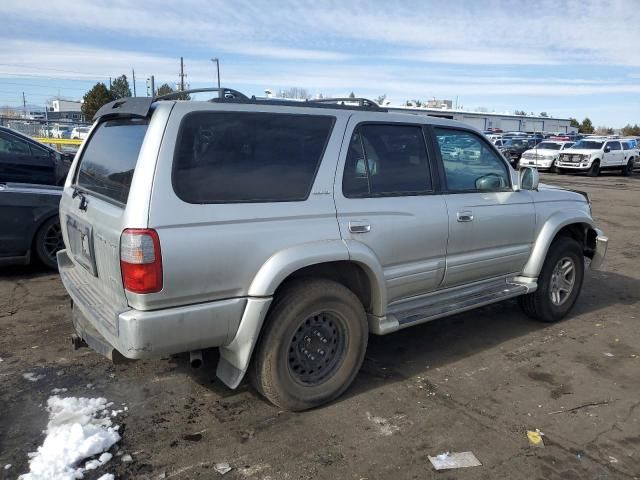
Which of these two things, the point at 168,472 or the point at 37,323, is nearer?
the point at 168,472

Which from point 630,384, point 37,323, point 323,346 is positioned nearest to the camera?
point 323,346

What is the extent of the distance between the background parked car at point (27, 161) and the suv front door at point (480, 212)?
6762 millimetres

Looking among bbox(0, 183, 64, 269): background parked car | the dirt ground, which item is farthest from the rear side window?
bbox(0, 183, 64, 269): background parked car

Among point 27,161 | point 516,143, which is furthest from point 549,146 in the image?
point 27,161

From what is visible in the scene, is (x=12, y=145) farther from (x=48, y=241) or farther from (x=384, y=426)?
(x=384, y=426)

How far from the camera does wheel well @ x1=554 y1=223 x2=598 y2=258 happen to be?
17.6 ft

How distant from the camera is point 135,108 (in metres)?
3.14

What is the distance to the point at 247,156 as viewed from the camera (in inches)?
123

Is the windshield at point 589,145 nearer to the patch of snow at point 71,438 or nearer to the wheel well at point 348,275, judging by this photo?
the wheel well at point 348,275

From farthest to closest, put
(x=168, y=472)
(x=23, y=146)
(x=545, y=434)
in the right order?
(x=23, y=146) → (x=545, y=434) → (x=168, y=472)

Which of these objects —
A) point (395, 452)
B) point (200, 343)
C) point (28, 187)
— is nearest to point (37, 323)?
point (28, 187)

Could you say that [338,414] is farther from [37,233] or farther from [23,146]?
[23,146]

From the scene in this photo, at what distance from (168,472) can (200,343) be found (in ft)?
2.24

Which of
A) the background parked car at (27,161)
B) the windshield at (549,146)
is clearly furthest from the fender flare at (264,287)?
the windshield at (549,146)
